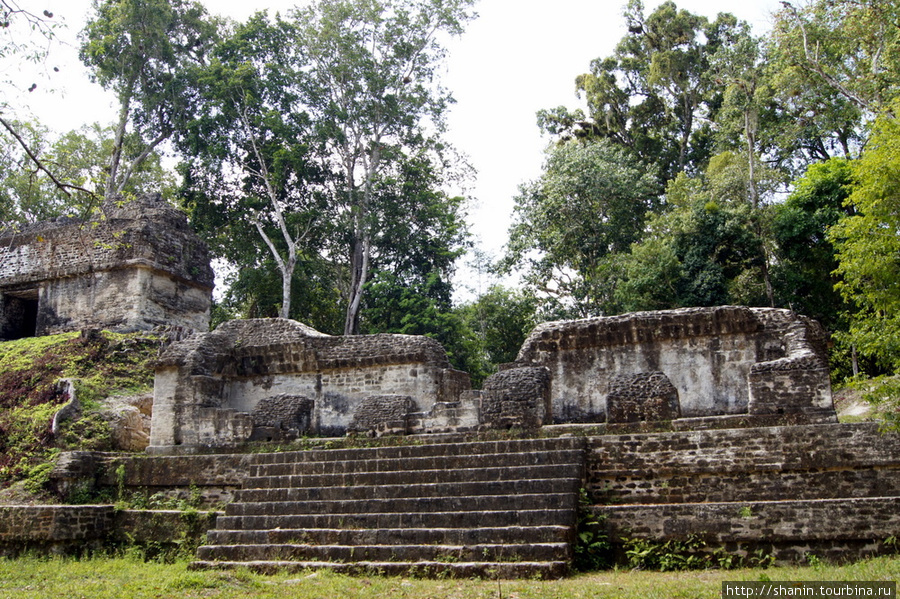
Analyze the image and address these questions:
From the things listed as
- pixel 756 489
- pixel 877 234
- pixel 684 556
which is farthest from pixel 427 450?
pixel 877 234

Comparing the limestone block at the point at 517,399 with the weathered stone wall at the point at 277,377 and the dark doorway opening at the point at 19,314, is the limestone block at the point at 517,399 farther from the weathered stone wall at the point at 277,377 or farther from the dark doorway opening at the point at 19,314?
the dark doorway opening at the point at 19,314

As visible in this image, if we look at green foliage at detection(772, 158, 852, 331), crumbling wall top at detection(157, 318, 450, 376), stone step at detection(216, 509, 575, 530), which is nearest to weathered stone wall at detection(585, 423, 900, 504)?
stone step at detection(216, 509, 575, 530)

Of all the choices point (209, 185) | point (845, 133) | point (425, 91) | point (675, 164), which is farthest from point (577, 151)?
point (209, 185)

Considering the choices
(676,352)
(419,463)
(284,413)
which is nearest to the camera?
(419,463)

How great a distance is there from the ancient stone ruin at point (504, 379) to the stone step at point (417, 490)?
197 centimetres

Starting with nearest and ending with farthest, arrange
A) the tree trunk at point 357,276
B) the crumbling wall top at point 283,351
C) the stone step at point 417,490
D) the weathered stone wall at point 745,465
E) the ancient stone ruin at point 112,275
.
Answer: the weathered stone wall at point 745,465 → the stone step at point 417,490 → the crumbling wall top at point 283,351 → the ancient stone ruin at point 112,275 → the tree trunk at point 357,276

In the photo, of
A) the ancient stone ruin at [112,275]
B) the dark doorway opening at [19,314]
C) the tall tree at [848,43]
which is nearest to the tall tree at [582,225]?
the tall tree at [848,43]

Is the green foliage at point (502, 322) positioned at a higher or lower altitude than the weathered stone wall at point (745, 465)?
higher

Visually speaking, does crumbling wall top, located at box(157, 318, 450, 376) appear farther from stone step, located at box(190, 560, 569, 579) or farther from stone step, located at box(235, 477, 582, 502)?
stone step, located at box(190, 560, 569, 579)

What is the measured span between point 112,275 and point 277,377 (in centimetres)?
589

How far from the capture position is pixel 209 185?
83.3 ft

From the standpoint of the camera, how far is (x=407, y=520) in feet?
27.7

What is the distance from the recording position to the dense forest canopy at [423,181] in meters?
21.4

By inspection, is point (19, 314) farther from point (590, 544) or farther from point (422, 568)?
point (590, 544)
